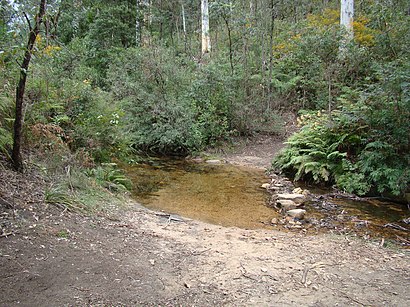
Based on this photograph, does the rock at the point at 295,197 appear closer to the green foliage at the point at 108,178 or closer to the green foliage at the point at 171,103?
the green foliage at the point at 108,178

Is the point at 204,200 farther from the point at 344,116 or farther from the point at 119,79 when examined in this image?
the point at 119,79

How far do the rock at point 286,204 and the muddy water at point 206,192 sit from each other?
24 centimetres

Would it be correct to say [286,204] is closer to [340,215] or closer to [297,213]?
[297,213]

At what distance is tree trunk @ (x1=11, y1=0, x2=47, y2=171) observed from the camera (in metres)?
4.36

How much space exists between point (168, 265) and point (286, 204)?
154 inches

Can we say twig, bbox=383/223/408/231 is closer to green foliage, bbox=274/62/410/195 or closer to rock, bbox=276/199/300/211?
green foliage, bbox=274/62/410/195

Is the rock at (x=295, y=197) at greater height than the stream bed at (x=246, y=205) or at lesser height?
greater

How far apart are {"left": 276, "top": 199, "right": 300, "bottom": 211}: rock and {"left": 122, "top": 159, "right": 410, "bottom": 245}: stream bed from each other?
186 mm

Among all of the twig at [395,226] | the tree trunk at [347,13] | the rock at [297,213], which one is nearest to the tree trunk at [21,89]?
the rock at [297,213]

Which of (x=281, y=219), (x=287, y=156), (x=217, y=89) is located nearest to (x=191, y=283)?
(x=281, y=219)

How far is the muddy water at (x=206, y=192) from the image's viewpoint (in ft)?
23.5

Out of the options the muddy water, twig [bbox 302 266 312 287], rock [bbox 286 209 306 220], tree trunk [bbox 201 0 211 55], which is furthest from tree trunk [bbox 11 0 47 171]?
tree trunk [bbox 201 0 211 55]

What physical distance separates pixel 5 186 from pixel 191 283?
292 cm

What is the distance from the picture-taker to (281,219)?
6.97m
